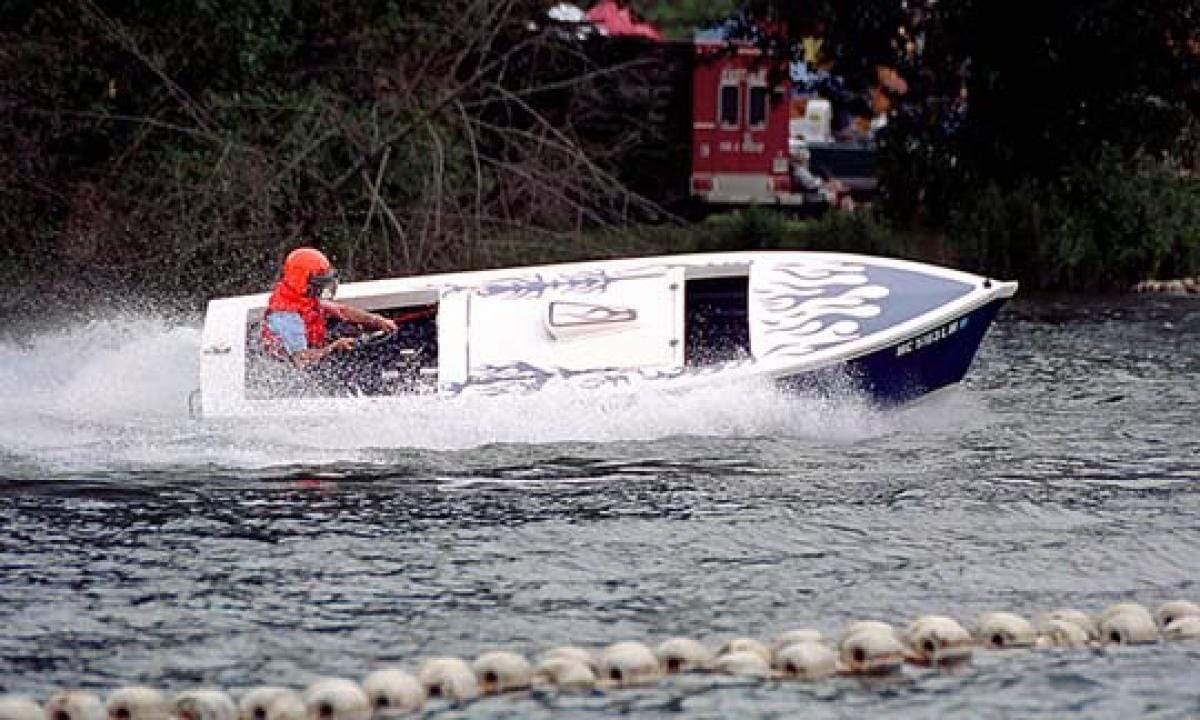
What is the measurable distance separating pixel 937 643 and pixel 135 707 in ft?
11.6

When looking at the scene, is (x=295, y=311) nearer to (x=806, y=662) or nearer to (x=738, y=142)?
(x=806, y=662)

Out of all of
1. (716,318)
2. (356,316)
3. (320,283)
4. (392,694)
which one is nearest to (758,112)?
(716,318)

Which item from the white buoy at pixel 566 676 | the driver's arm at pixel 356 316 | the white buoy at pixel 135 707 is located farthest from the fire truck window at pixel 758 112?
the white buoy at pixel 135 707

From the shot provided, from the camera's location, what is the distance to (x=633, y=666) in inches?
410

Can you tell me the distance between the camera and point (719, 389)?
16.7m

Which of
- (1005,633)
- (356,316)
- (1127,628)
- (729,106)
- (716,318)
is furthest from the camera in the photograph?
(729,106)

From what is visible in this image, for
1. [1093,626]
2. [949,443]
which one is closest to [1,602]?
[1093,626]

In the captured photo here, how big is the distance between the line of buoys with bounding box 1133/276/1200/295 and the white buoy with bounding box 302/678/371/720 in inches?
846

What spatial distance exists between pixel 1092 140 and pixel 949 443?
15.7 meters

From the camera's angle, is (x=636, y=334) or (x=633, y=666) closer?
(x=633, y=666)

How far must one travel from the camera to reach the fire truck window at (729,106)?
123ft

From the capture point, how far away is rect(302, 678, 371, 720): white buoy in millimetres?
9766

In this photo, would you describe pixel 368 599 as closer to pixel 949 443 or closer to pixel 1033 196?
pixel 949 443

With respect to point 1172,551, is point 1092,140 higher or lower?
higher
